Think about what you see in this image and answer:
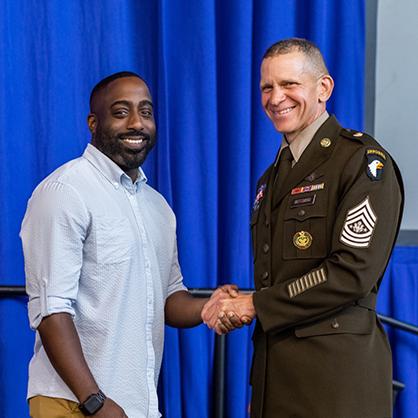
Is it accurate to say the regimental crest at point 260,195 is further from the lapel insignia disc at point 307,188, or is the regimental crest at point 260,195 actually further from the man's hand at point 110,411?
the man's hand at point 110,411

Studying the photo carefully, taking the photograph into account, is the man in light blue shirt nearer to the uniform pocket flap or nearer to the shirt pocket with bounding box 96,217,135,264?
the shirt pocket with bounding box 96,217,135,264

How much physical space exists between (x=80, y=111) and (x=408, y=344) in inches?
45.9

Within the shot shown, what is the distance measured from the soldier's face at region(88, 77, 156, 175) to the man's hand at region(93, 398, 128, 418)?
0.51 m

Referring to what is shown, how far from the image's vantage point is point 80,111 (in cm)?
197

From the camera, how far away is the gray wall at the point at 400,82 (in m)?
2.21

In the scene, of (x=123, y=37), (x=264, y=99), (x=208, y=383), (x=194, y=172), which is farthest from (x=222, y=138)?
(x=208, y=383)

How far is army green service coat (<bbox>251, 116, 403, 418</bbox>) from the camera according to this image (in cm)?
131

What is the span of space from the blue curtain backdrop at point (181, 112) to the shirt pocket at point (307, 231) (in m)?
0.63

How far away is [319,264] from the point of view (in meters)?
1.35

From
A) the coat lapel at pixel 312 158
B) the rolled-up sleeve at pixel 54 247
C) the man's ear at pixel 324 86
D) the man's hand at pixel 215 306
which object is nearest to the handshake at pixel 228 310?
the man's hand at pixel 215 306

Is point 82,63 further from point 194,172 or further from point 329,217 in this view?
point 329,217

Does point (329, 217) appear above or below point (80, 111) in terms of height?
below

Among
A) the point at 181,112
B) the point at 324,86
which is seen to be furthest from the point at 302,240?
the point at 181,112

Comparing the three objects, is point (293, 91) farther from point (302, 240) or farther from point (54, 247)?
point (54, 247)
